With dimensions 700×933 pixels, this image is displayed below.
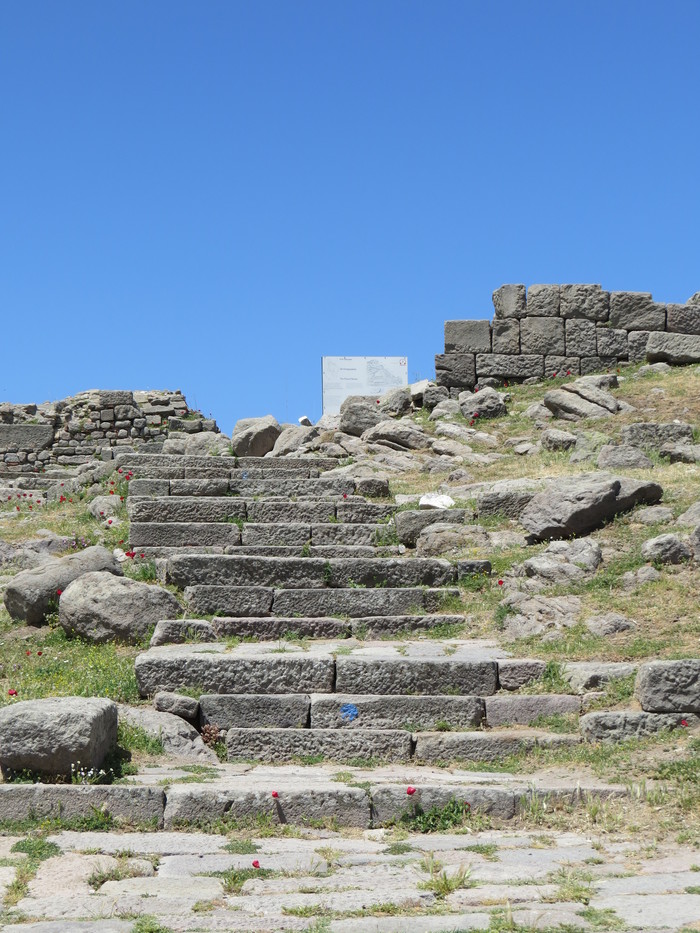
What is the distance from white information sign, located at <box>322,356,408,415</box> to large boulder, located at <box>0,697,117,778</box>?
18.0 meters

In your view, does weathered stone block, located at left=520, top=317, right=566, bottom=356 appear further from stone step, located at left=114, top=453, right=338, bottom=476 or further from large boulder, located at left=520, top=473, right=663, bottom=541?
large boulder, located at left=520, top=473, right=663, bottom=541

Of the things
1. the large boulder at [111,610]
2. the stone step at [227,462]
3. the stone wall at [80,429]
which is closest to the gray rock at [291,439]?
the stone step at [227,462]

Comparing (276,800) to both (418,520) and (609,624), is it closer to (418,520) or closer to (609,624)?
(609,624)

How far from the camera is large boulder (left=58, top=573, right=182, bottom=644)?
364 inches

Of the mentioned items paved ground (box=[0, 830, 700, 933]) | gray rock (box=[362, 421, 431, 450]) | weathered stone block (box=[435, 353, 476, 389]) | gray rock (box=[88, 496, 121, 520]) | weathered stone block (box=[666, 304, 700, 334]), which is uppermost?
weathered stone block (box=[666, 304, 700, 334])

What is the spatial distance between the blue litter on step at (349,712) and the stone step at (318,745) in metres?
0.30

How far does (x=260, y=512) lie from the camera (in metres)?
12.3

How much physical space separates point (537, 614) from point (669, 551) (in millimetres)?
1312

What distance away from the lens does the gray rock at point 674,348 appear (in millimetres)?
17984

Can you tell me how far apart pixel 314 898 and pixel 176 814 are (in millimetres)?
1430

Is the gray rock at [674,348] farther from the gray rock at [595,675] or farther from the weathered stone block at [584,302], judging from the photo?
the gray rock at [595,675]

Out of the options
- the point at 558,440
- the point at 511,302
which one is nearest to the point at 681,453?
the point at 558,440

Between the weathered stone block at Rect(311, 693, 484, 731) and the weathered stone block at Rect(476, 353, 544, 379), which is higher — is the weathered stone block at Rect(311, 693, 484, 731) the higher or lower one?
the lower one

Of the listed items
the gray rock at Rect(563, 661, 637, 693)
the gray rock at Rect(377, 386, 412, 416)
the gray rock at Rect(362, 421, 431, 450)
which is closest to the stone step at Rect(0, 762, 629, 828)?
the gray rock at Rect(563, 661, 637, 693)
